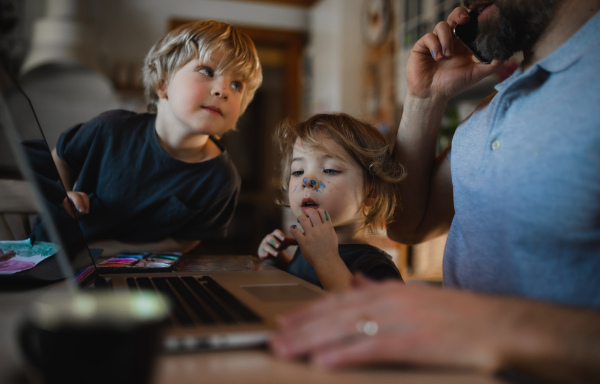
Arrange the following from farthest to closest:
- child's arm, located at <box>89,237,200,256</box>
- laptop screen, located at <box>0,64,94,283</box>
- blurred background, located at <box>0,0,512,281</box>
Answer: blurred background, located at <box>0,0,512,281</box>
child's arm, located at <box>89,237,200,256</box>
laptop screen, located at <box>0,64,94,283</box>

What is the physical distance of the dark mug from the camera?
1.06ft

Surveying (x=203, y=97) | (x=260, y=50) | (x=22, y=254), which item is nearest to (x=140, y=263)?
(x=22, y=254)

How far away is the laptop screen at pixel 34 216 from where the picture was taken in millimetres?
643

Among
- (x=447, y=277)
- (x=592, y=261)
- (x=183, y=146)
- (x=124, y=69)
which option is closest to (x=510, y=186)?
(x=592, y=261)

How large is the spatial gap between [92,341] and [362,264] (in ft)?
2.49

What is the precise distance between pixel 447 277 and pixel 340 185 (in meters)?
0.33

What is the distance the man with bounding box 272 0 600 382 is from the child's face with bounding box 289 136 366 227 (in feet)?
0.43

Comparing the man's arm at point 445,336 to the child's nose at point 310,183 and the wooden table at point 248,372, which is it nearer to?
the wooden table at point 248,372

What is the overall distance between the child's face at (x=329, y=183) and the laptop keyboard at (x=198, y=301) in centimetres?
34

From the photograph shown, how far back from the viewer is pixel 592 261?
651 mm

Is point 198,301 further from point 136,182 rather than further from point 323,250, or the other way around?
point 136,182

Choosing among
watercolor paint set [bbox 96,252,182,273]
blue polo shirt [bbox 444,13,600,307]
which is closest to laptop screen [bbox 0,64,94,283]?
watercolor paint set [bbox 96,252,182,273]

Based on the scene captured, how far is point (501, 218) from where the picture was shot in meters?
0.77

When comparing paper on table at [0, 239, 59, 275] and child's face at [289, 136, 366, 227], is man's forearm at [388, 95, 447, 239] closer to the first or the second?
child's face at [289, 136, 366, 227]
